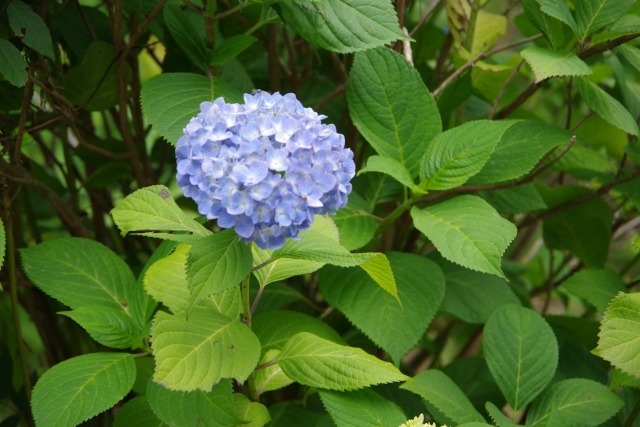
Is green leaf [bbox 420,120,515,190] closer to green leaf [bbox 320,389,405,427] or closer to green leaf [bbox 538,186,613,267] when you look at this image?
green leaf [bbox 320,389,405,427]

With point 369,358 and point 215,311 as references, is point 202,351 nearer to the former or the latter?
point 215,311

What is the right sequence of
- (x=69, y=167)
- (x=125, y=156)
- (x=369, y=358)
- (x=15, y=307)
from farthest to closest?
Result: 1. (x=69, y=167)
2. (x=125, y=156)
3. (x=15, y=307)
4. (x=369, y=358)

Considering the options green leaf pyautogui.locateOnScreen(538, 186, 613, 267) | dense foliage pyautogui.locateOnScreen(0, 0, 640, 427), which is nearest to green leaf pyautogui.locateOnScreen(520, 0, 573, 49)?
dense foliage pyautogui.locateOnScreen(0, 0, 640, 427)

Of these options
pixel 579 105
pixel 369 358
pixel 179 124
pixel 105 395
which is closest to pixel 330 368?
pixel 369 358

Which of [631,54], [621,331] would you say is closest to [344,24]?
[631,54]

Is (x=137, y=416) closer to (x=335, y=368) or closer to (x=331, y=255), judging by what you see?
(x=335, y=368)
